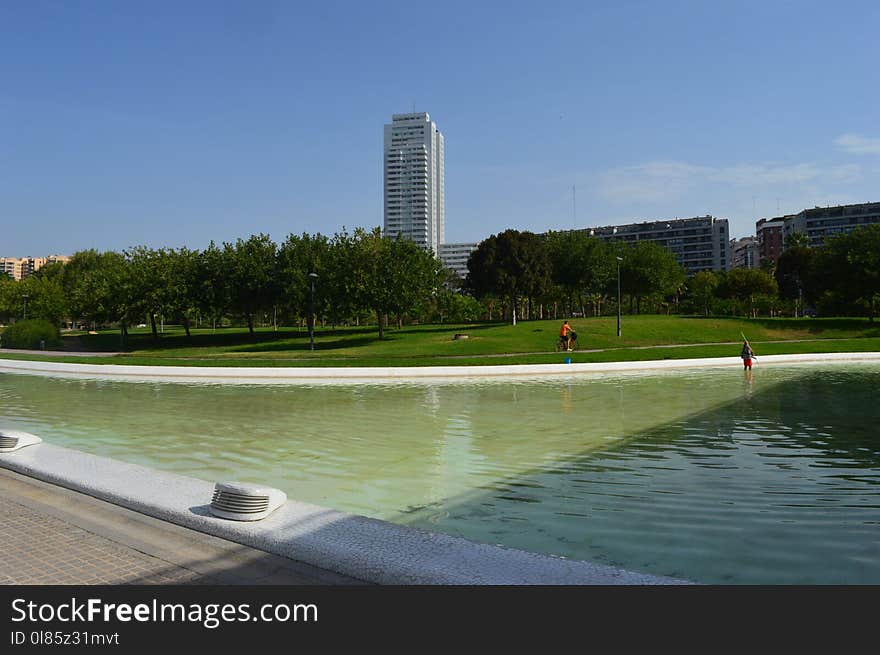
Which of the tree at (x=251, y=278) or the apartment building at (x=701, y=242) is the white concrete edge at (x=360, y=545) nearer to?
the tree at (x=251, y=278)

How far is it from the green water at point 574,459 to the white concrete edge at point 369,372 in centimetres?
601

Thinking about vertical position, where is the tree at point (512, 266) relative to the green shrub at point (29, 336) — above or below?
above

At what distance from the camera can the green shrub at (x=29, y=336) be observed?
59.8m

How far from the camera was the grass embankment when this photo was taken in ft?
126

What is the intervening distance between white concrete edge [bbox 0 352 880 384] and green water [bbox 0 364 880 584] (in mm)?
6008

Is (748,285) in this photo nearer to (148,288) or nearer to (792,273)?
(792,273)

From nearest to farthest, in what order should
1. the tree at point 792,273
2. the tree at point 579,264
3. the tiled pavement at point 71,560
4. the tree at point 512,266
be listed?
the tiled pavement at point 71,560, the tree at point 512,266, the tree at point 579,264, the tree at point 792,273

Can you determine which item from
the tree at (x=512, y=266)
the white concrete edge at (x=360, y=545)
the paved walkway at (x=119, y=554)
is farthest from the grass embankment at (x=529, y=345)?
the paved walkway at (x=119, y=554)

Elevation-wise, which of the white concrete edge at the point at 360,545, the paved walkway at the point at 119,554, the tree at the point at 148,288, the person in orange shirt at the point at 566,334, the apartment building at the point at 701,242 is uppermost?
the apartment building at the point at 701,242

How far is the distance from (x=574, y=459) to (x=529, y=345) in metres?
33.7

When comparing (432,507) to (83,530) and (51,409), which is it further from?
(51,409)

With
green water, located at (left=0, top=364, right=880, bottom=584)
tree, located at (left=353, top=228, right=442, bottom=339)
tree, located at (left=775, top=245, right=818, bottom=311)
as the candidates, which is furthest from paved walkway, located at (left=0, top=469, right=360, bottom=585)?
tree, located at (left=775, top=245, right=818, bottom=311)

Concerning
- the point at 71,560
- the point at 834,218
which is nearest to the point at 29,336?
the point at 71,560

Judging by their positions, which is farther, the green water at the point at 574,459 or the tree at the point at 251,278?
the tree at the point at 251,278
